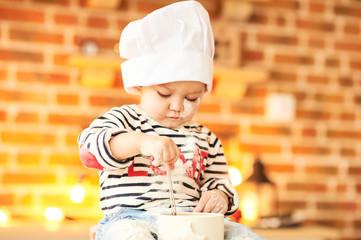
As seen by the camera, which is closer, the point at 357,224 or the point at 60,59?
the point at 60,59

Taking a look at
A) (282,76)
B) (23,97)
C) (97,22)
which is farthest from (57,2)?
(282,76)

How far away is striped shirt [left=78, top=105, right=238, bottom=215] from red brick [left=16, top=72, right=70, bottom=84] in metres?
1.22

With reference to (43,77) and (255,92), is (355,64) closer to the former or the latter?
(255,92)

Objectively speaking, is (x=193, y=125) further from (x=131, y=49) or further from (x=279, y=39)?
(x=279, y=39)

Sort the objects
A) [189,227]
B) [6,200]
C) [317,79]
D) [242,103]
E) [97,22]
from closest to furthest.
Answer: [189,227], [6,200], [97,22], [242,103], [317,79]

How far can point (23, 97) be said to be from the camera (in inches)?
89.7

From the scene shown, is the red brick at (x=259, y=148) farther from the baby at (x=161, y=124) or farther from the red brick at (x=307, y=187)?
the baby at (x=161, y=124)

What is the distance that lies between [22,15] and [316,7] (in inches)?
55.6

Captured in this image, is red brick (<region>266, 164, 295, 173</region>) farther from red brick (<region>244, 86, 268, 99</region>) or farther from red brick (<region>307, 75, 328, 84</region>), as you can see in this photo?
red brick (<region>307, 75, 328, 84</region>)

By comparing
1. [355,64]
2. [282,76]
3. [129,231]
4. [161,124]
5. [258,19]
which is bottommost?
[129,231]

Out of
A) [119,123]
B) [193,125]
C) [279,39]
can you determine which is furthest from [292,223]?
[119,123]

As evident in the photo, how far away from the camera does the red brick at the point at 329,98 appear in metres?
2.66

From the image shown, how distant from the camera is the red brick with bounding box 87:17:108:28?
2.35 meters

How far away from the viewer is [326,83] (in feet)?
8.80
